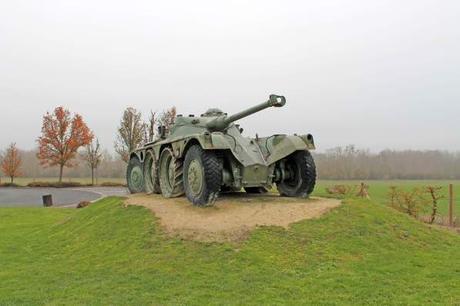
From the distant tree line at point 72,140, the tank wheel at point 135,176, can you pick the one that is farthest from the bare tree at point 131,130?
the tank wheel at point 135,176

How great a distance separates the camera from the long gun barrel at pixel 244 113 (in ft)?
38.8

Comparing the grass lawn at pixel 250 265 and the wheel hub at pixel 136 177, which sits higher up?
the wheel hub at pixel 136 177

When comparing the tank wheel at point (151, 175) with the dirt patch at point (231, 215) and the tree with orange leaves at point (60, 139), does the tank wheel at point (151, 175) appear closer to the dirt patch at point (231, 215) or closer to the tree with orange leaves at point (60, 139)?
the dirt patch at point (231, 215)

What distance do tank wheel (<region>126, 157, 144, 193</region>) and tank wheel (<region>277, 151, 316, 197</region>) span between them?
5.60 m

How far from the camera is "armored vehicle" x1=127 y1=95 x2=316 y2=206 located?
12.2 metres

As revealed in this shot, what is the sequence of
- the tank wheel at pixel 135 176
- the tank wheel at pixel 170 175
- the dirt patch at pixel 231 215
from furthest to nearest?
1. the tank wheel at pixel 135 176
2. the tank wheel at pixel 170 175
3. the dirt patch at pixel 231 215

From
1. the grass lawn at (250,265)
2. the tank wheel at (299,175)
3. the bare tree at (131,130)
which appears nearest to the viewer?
the grass lawn at (250,265)

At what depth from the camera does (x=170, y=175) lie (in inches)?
595

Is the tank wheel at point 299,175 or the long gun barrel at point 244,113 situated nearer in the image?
the long gun barrel at point 244,113

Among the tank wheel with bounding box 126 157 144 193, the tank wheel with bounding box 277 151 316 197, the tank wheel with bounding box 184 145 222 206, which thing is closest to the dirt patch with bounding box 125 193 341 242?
the tank wheel with bounding box 184 145 222 206

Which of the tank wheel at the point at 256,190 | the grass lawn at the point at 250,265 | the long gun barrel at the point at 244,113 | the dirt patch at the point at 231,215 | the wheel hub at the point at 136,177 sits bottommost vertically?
the grass lawn at the point at 250,265

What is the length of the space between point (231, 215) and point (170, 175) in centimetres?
416

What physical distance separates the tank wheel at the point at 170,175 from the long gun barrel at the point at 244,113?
142 centimetres

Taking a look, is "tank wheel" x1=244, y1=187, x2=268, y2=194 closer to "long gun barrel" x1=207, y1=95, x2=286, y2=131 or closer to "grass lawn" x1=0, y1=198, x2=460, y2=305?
"long gun barrel" x1=207, y1=95, x2=286, y2=131
